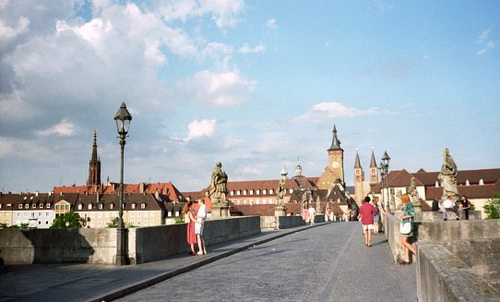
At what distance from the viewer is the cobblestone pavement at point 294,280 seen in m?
7.94

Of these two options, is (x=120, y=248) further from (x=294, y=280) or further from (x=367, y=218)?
(x=367, y=218)

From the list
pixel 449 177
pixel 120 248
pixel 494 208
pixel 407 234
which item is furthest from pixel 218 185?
pixel 494 208

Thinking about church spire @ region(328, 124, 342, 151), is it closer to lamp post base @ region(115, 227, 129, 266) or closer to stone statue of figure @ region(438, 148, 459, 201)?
stone statue of figure @ region(438, 148, 459, 201)

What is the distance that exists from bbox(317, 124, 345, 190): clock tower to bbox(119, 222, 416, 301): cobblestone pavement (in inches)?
5551

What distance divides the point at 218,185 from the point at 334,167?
141658mm

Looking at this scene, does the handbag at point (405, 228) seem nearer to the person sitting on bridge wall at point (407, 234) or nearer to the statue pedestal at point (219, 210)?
the person sitting on bridge wall at point (407, 234)

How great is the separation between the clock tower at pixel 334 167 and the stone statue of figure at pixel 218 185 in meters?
130

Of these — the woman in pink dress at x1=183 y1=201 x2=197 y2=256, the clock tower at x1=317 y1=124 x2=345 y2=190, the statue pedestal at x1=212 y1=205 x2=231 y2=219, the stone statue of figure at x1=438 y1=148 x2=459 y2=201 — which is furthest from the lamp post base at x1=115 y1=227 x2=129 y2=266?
the clock tower at x1=317 y1=124 x2=345 y2=190

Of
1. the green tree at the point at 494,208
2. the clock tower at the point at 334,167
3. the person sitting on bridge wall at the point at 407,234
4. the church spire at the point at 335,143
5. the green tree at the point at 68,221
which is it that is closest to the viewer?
the person sitting on bridge wall at the point at 407,234

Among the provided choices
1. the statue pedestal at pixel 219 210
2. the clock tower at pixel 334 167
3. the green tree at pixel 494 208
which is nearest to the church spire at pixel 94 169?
the clock tower at pixel 334 167

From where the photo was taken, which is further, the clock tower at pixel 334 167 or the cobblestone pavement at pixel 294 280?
the clock tower at pixel 334 167

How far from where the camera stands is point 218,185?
2462 centimetres

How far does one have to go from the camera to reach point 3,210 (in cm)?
13888

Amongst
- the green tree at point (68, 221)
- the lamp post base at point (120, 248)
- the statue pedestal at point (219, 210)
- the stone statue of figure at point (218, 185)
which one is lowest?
the green tree at point (68, 221)
